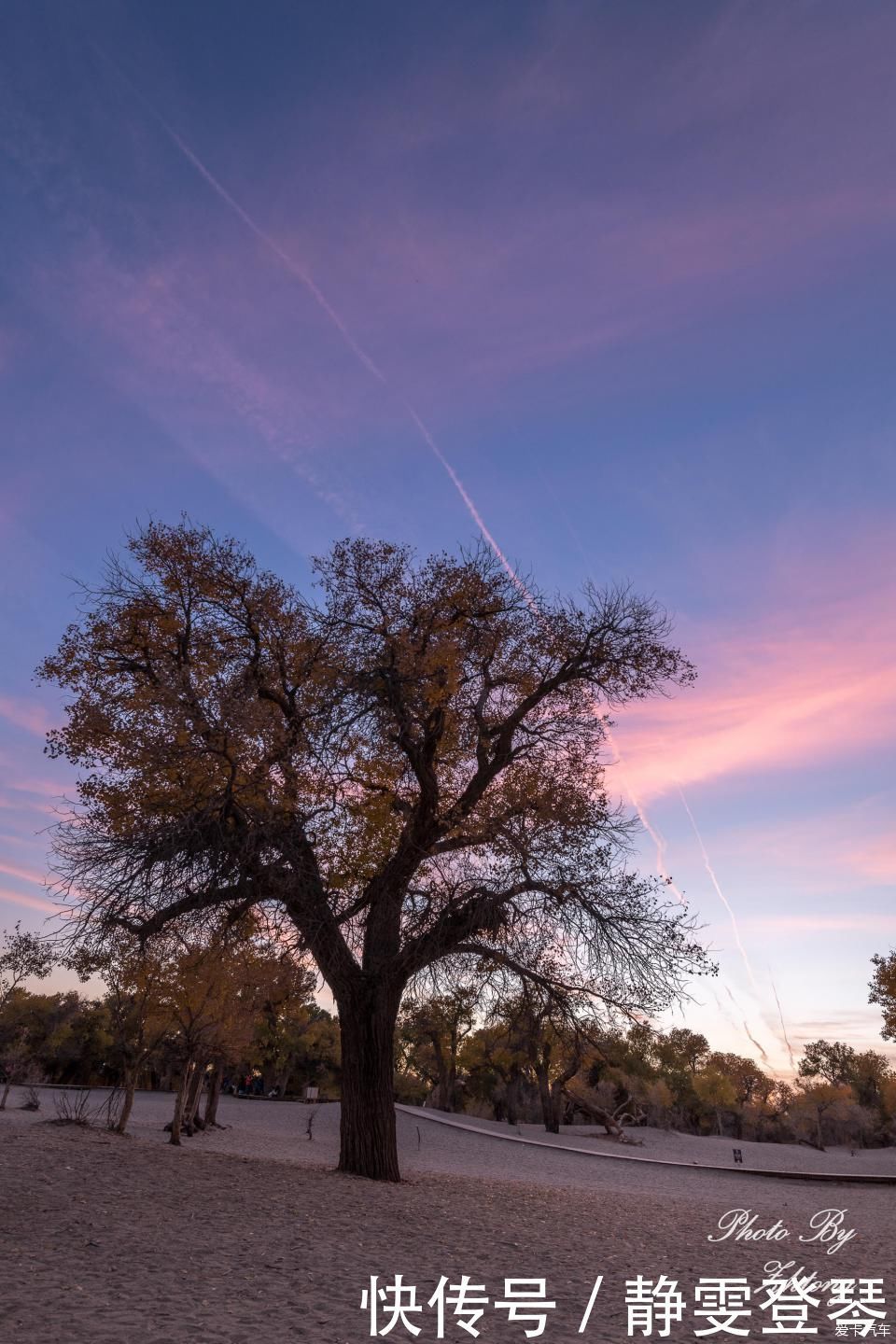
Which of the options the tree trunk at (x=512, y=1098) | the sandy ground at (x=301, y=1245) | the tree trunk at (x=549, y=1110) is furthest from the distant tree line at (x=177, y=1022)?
the tree trunk at (x=549, y=1110)

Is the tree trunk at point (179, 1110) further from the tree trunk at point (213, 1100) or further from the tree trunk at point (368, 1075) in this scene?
the tree trunk at point (368, 1075)

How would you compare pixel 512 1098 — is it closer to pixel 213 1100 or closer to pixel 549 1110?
pixel 549 1110

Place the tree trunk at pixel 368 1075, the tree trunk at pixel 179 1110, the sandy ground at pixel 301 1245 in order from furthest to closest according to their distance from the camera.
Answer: the tree trunk at pixel 179 1110 < the tree trunk at pixel 368 1075 < the sandy ground at pixel 301 1245

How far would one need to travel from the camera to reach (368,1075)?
44.3 ft

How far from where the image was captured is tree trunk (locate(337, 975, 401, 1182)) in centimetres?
1345

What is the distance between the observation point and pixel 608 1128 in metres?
38.4

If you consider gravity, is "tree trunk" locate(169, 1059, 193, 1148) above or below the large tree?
below

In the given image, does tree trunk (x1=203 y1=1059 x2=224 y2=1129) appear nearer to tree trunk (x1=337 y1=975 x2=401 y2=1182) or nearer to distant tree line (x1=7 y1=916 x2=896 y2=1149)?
distant tree line (x1=7 y1=916 x2=896 y2=1149)

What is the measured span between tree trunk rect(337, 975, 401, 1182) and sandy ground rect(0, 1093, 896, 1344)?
0.67 m

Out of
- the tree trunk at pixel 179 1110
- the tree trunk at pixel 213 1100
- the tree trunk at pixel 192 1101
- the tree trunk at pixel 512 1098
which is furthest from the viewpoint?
the tree trunk at pixel 512 1098

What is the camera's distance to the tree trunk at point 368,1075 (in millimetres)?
13453

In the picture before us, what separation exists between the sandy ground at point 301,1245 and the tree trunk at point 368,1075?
0.67 metres

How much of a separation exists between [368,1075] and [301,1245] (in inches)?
233

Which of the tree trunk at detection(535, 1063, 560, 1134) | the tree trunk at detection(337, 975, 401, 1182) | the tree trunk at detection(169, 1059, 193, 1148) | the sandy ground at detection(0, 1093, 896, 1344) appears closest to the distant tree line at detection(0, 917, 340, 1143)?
the tree trunk at detection(169, 1059, 193, 1148)
